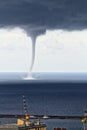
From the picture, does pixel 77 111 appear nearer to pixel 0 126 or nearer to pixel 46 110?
pixel 46 110

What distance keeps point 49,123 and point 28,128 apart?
69.7 m

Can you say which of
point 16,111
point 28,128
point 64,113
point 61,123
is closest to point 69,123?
point 61,123

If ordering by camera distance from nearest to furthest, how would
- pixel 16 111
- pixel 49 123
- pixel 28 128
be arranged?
pixel 28 128, pixel 49 123, pixel 16 111

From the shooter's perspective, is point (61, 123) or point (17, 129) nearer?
point (17, 129)

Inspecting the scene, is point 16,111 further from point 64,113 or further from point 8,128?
point 8,128

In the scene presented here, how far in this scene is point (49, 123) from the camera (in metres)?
141

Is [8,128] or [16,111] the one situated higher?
[16,111]

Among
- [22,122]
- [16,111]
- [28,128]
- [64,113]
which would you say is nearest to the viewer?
[28,128]

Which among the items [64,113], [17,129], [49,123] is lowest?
[17,129]

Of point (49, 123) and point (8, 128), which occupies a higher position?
point (49, 123)

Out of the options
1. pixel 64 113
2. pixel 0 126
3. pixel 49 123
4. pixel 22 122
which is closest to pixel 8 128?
pixel 0 126

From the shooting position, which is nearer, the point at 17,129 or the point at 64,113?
the point at 17,129

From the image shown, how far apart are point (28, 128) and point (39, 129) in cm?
440

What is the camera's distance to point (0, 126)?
73750 mm
